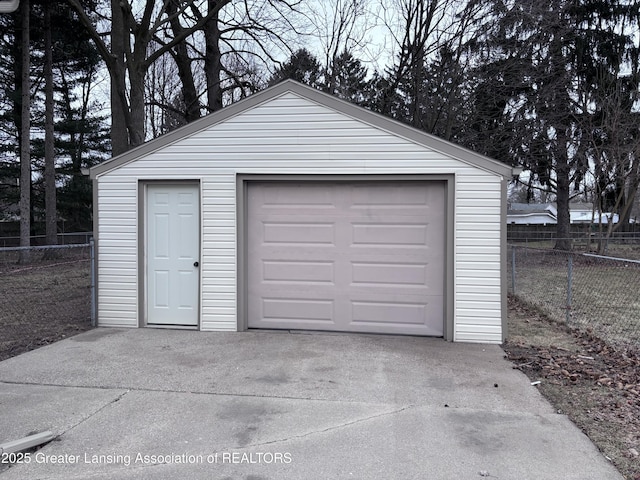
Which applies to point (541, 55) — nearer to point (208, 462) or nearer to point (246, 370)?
point (246, 370)

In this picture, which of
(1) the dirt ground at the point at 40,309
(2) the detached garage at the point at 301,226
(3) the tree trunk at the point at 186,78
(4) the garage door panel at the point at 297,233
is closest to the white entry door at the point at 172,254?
(2) the detached garage at the point at 301,226

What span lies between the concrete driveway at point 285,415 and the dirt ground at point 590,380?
154 millimetres

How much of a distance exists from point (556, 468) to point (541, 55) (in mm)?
15506

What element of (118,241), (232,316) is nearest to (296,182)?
(232,316)

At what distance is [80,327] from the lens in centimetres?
721

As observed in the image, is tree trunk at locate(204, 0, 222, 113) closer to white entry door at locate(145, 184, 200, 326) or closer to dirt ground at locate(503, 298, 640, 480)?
white entry door at locate(145, 184, 200, 326)

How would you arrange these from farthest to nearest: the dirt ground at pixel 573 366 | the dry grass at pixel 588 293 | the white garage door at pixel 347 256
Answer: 1. the dry grass at pixel 588 293
2. the white garage door at pixel 347 256
3. the dirt ground at pixel 573 366

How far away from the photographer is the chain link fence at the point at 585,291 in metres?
7.46

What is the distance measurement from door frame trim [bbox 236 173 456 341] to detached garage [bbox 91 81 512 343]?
0.02m

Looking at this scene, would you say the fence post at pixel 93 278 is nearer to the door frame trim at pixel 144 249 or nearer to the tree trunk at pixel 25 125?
the door frame trim at pixel 144 249

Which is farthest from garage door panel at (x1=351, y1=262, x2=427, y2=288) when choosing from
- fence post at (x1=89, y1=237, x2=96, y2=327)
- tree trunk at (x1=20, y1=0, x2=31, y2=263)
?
tree trunk at (x1=20, y1=0, x2=31, y2=263)

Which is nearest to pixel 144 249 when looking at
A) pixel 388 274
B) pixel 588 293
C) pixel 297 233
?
pixel 297 233

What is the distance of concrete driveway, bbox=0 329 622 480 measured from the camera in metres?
3.10

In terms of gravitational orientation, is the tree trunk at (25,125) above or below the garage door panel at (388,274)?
above
